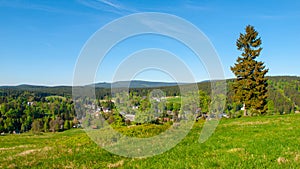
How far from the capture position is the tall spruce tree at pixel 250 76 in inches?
1944

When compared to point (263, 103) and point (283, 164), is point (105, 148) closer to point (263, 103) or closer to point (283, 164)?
point (283, 164)

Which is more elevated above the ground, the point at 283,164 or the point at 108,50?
the point at 108,50

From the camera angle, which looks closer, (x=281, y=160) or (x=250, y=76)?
(x=281, y=160)

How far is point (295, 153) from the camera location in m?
10.1

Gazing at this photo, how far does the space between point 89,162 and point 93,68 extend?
4.36m

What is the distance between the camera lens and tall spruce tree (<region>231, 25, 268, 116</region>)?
49.4 m

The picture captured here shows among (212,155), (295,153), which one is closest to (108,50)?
(212,155)

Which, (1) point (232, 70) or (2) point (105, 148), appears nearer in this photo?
(2) point (105, 148)

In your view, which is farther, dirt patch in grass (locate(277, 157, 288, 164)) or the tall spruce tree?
the tall spruce tree

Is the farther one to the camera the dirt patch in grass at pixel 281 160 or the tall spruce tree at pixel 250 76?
the tall spruce tree at pixel 250 76

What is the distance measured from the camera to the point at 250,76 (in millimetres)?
49500

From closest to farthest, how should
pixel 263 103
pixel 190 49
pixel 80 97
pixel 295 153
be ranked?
pixel 295 153 → pixel 80 97 → pixel 190 49 → pixel 263 103

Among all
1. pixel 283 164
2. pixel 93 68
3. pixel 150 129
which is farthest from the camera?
pixel 150 129

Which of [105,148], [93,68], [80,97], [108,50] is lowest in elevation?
[105,148]
